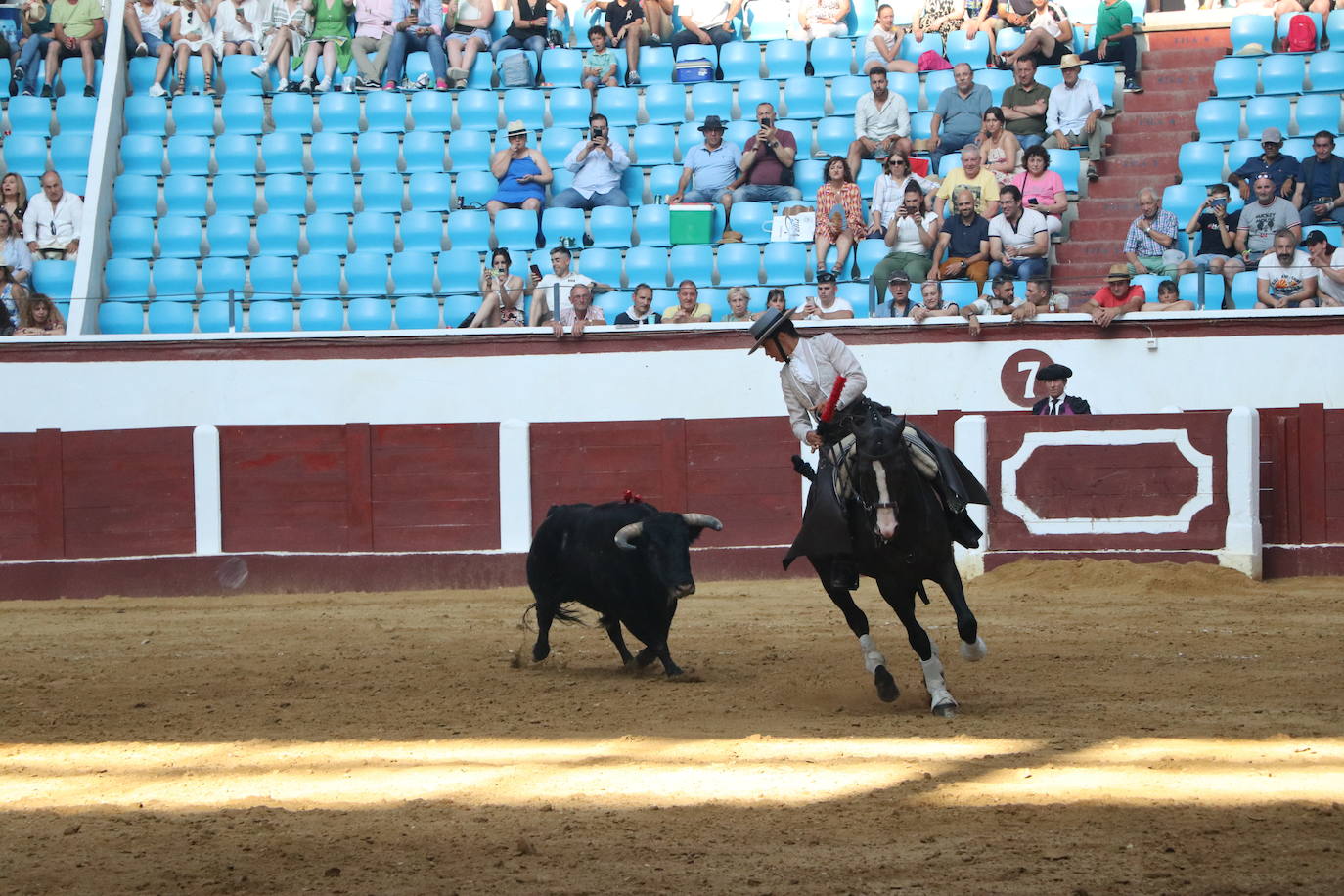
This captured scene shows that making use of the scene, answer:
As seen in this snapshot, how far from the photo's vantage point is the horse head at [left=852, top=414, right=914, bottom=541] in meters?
6.02

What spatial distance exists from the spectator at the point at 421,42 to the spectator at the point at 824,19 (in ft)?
9.34

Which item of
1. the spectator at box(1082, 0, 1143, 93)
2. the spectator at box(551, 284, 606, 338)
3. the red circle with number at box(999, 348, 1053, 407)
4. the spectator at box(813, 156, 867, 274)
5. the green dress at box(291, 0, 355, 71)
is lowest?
the red circle with number at box(999, 348, 1053, 407)

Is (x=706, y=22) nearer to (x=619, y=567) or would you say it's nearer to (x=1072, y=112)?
Result: (x=1072, y=112)

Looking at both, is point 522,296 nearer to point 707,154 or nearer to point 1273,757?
point 707,154

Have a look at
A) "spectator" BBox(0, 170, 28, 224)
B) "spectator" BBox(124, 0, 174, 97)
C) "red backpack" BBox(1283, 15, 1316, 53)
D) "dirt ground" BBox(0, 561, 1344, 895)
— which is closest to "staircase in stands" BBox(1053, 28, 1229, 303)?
"red backpack" BBox(1283, 15, 1316, 53)

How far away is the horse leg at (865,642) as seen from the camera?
261 inches

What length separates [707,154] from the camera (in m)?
14.1

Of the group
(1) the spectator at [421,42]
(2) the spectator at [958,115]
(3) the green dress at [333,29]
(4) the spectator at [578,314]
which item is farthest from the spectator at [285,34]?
(2) the spectator at [958,115]

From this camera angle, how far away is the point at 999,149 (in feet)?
43.9

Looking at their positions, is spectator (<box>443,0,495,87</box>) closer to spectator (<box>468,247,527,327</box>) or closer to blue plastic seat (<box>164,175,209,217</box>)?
blue plastic seat (<box>164,175,209,217</box>)

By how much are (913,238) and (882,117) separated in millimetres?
1724

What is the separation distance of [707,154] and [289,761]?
9.32 m

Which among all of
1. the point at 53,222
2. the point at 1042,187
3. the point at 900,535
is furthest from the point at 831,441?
the point at 53,222

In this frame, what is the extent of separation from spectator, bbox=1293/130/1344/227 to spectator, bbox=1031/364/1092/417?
2.29 meters
